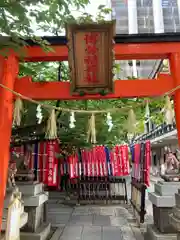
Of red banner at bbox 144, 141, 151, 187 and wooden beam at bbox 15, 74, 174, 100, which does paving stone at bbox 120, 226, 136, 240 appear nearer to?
red banner at bbox 144, 141, 151, 187

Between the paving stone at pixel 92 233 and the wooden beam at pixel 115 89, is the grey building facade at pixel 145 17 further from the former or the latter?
the wooden beam at pixel 115 89

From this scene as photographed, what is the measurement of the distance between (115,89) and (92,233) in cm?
535

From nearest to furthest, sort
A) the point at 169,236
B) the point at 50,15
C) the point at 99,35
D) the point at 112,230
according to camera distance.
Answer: the point at 50,15 < the point at 99,35 < the point at 169,236 < the point at 112,230

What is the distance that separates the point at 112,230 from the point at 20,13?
7612 mm

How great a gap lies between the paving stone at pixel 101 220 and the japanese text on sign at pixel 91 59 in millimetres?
6559

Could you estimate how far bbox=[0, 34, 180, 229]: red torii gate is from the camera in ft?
16.8

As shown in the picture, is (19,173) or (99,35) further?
(19,173)

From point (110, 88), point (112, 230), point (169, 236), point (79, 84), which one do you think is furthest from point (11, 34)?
point (112, 230)

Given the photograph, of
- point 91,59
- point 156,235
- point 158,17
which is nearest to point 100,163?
point 156,235

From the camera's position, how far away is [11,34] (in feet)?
13.2

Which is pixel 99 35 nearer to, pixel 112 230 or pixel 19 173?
pixel 19 173

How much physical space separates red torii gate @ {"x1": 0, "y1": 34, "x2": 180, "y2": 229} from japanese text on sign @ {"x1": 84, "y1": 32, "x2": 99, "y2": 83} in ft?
1.39

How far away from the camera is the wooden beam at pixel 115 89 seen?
5297 millimetres

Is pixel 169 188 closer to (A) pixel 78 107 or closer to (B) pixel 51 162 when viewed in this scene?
(A) pixel 78 107
